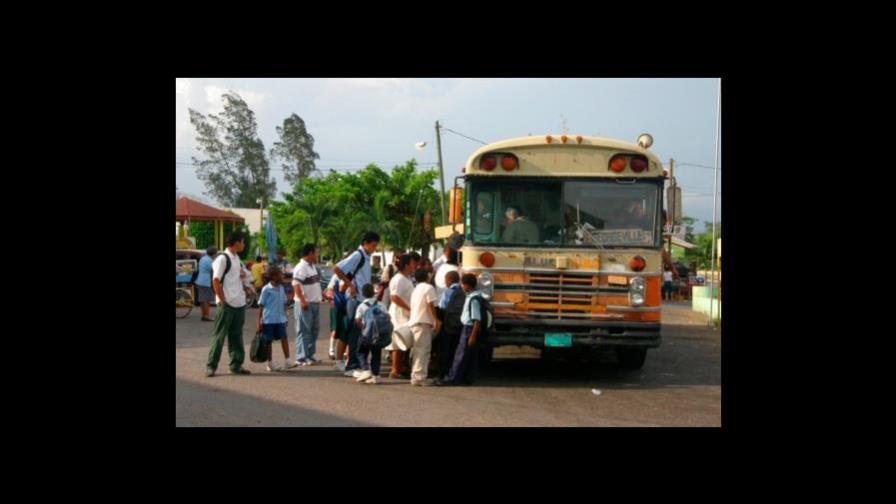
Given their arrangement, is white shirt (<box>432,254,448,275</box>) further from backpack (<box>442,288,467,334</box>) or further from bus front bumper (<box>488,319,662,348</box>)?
bus front bumper (<box>488,319,662,348</box>)

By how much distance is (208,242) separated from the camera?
143 feet

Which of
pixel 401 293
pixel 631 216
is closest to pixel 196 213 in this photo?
pixel 401 293

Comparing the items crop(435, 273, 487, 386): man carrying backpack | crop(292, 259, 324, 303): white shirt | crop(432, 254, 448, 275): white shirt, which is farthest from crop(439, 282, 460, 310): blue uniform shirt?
crop(292, 259, 324, 303): white shirt

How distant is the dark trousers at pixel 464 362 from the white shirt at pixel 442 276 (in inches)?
47.2

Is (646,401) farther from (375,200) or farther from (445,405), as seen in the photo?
(375,200)

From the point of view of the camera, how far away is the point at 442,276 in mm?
11102

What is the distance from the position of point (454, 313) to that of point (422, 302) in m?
0.47

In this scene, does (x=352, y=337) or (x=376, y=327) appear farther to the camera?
(x=352, y=337)

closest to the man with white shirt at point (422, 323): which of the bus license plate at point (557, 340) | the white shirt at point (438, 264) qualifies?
the bus license plate at point (557, 340)

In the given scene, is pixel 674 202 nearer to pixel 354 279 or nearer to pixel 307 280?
pixel 354 279

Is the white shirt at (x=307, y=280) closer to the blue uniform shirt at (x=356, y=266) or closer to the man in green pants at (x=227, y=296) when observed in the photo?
the blue uniform shirt at (x=356, y=266)

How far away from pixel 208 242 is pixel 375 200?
9290mm

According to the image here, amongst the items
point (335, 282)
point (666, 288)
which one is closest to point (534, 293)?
point (335, 282)

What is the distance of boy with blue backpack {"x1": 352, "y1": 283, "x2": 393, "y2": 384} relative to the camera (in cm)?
986
